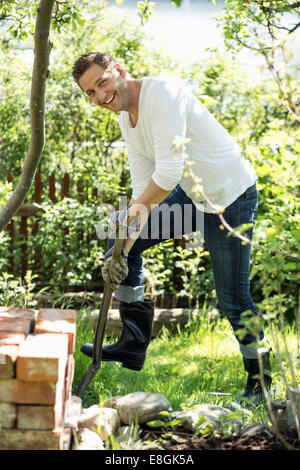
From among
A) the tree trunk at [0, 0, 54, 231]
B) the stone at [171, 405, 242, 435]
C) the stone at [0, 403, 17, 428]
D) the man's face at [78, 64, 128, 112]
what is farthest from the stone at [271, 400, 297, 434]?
the man's face at [78, 64, 128, 112]

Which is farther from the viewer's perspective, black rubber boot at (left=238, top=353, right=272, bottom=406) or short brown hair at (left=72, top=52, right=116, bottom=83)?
black rubber boot at (left=238, top=353, right=272, bottom=406)

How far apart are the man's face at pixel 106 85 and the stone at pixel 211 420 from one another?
1.40m

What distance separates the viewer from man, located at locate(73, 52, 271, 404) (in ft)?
8.65

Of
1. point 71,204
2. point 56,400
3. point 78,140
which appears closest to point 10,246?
point 71,204

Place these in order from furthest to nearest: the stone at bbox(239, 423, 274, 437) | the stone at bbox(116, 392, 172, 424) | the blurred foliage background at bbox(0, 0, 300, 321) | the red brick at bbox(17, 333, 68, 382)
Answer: the blurred foliage background at bbox(0, 0, 300, 321), the stone at bbox(116, 392, 172, 424), the stone at bbox(239, 423, 274, 437), the red brick at bbox(17, 333, 68, 382)

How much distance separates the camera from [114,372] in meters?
3.22

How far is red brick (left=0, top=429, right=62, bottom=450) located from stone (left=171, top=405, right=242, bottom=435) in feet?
1.74

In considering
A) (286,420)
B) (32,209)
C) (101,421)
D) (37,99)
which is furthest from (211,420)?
(32,209)

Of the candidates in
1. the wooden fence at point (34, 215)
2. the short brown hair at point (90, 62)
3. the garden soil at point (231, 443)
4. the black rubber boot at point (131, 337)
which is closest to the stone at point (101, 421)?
the garden soil at point (231, 443)

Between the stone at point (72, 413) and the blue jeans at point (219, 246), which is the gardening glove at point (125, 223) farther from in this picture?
the stone at point (72, 413)

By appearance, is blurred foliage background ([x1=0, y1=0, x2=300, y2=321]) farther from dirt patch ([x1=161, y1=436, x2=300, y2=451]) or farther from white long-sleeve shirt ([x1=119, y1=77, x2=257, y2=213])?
dirt patch ([x1=161, y1=436, x2=300, y2=451])

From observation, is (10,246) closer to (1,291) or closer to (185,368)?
(1,291)

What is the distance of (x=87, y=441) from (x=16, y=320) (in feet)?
1.71

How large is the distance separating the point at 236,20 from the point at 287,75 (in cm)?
267
